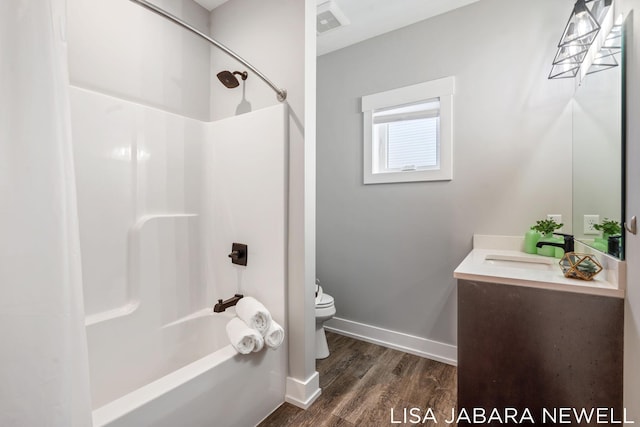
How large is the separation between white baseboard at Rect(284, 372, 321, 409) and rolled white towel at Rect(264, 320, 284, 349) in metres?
0.35

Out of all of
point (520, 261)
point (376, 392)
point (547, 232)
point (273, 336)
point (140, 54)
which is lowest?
point (376, 392)

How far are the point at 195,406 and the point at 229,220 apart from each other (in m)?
1.02

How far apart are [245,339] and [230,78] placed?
4.81 ft

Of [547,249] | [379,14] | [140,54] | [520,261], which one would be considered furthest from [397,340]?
[140,54]

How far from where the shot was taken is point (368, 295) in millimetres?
2422

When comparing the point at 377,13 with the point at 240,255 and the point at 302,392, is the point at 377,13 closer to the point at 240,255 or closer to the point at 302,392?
the point at 240,255

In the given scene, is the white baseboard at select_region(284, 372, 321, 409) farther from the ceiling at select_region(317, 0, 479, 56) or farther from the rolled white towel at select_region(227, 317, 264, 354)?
the ceiling at select_region(317, 0, 479, 56)

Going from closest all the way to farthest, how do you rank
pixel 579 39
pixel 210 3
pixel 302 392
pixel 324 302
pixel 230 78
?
pixel 579 39, pixel 302 392, pixel 230 78, pixel 210 3, pixel 324 302

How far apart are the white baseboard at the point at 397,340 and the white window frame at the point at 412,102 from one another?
1208mm

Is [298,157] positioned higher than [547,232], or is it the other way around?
[298,157]

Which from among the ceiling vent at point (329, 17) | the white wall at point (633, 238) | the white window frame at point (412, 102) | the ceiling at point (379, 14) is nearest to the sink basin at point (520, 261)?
the white wall at point (633, 238)

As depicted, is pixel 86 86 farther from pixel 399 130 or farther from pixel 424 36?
pixel 424 36

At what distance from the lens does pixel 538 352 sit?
1.15 m

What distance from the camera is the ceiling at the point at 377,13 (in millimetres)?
1996
